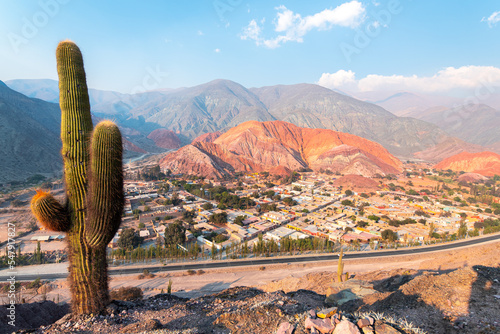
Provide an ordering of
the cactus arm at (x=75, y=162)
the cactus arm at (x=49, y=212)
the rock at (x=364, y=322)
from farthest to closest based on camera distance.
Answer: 1. the cactus arm at (x=75, y=162)
2. the cactus arm at (x=49, y=212)
3. the rock at (x=364, y=322)

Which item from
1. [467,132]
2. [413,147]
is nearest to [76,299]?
[413,147]

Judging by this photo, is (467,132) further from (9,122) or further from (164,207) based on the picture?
(9,122)

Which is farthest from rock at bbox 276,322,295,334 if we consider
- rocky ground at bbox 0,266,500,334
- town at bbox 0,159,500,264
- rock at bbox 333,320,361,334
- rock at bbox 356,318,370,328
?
town at bbox 0,159,500,264

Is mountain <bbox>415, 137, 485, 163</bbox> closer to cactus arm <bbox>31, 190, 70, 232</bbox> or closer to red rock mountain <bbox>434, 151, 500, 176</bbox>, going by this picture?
red rock mountain <bbox>434, 151, 500, 176</bbox>

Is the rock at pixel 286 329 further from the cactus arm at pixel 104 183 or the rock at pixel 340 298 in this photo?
the rock at pixel 340 298

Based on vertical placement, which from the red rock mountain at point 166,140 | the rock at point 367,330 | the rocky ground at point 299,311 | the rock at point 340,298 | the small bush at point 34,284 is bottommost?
the small bush at point 34,284

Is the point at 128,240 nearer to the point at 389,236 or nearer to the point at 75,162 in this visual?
the point at 75,162

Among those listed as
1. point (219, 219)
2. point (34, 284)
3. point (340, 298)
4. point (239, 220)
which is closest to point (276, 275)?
point (340, 298)

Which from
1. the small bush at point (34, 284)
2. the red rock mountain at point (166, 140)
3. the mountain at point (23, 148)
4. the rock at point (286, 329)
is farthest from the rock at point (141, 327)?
the red rock mountain at point (166, 140)
